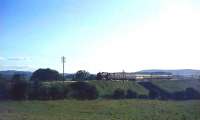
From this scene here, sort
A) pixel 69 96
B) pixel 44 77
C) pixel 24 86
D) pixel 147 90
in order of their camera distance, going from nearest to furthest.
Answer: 1. pixel 24 86
2. pixel 69 96
3. pixel 147 90
4. pixel 44 77

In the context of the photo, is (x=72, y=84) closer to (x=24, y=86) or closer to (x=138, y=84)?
(x=24, y=86)

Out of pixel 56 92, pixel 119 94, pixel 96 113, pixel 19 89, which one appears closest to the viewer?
pixel 96 113

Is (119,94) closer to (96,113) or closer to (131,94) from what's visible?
(131,94)

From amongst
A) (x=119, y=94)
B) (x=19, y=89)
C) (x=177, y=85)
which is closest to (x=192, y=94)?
(x=177, y=85)

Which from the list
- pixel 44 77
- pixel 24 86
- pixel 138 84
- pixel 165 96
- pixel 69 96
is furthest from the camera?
pixel 44 77

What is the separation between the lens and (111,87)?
242 feet

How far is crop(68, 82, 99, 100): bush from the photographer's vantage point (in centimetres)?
6091

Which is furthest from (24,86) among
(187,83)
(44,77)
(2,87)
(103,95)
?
(187,83)

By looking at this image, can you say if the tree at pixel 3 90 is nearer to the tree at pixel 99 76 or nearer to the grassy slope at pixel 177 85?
the grassy slope at pixel 177 85

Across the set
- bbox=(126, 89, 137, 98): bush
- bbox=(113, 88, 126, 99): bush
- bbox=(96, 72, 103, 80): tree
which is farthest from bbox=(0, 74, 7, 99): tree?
bbox=(96, 72, 103, 80): tree

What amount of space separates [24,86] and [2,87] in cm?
430

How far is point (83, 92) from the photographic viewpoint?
6147cm

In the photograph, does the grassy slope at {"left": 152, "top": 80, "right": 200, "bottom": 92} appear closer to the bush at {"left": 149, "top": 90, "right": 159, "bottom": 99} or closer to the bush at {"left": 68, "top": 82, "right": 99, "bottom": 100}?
the bush at {"left": 149, "top": 90, "right": 159, "bottom": 99}

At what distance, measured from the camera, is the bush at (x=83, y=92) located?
60.9 m
